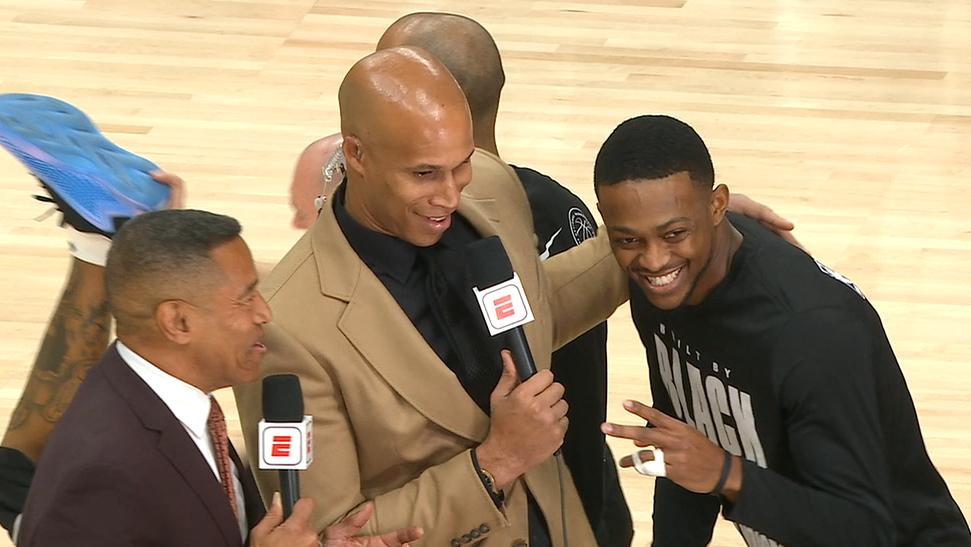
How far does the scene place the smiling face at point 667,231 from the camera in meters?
2.32

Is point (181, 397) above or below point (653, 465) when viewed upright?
above

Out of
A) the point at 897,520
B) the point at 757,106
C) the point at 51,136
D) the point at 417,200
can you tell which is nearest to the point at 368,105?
the point at 417,200

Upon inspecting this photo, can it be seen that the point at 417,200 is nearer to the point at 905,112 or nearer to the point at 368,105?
the point at 368,105

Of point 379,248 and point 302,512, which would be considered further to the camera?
point 379,248

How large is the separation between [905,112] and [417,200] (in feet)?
13.3

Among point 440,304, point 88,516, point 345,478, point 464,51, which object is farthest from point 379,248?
point 464,51

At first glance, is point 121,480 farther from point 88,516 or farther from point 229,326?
point 229,326

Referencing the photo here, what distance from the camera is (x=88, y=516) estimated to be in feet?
6.48

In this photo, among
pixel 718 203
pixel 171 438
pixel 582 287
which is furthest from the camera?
pixel 582 287

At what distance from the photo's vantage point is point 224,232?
2.18 meters

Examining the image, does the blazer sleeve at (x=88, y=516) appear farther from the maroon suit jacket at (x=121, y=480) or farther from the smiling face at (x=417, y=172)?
the smiling face at (x=417, y=172)

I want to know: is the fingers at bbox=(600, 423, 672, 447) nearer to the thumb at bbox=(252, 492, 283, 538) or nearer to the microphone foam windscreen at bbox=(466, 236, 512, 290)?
the microphone foam windscreen at bbox=(466, 236, 512, 290)

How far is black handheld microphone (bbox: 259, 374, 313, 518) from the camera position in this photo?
6.76ft

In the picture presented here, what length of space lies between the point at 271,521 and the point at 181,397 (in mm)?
217
